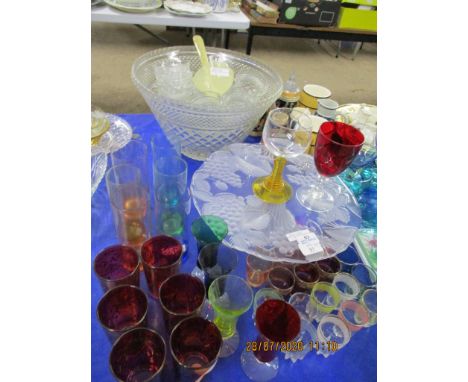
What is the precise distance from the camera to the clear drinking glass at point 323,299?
1.87 feet

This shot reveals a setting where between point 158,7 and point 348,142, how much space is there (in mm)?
1602

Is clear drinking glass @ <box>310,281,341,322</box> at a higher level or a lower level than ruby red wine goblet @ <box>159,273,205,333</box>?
lower

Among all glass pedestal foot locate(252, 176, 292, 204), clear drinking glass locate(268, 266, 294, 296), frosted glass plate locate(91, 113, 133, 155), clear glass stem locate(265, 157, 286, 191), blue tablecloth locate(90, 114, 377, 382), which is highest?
clear glass stem locate(265, 157, 286, 191)

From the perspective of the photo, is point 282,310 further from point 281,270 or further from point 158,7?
point 158,7

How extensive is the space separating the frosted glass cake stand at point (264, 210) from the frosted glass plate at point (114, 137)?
27 centimetres

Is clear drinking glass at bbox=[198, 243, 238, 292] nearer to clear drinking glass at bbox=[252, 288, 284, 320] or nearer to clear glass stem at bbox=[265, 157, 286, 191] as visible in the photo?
clear drinking glass at bbox=[252, 288, 284, 320]

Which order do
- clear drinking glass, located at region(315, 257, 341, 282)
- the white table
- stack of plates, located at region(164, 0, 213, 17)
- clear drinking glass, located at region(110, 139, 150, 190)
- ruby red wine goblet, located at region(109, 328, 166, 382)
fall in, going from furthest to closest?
1. stack of plates, located at region(164, 0, 213, 17)
2. the white table
3. clear drinking glass, located at region(110, 139, 150, 190)
4. clear drinking glass, located at region(315, 257, 341, 282)
5. ruby red wine goblet, located at region(109, 328, 166, 382)

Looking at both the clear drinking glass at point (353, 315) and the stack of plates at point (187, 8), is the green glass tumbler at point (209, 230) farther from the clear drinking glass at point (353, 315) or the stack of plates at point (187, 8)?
the stack of plates at point (187, 8)

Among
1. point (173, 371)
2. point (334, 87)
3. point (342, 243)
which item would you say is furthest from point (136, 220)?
point (334, 87)

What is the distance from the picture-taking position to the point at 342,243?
63cm

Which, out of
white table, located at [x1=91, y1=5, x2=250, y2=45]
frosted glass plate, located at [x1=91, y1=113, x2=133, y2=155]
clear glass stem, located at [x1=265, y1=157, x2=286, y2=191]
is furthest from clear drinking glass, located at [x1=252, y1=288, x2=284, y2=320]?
white table, located at [x1=91, y1=5, x2=250, y2=45]

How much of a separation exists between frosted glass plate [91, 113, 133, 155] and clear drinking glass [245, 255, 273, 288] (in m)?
0.44

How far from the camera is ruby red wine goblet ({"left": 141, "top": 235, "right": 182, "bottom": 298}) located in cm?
50

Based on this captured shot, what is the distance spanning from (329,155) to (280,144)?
0.37 feet
